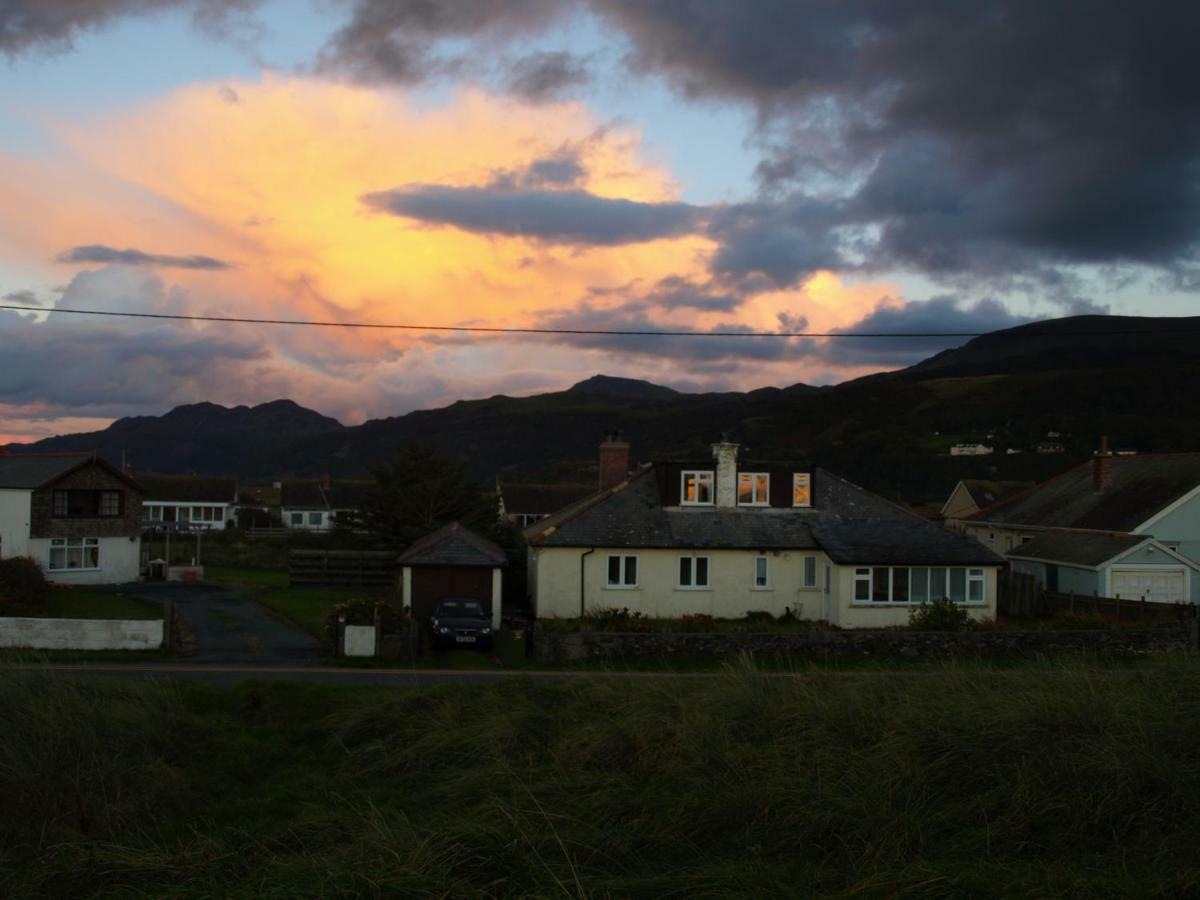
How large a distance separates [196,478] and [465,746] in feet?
340

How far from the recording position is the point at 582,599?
3438cm

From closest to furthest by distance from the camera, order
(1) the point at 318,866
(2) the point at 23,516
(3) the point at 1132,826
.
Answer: (1) the point at 318,866
(3) the point at 1132,826
(2) the point at 23,516

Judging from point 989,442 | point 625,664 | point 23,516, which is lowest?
point 625,664

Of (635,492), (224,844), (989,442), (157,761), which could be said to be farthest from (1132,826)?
(989,442)

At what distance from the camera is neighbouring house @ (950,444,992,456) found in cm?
14488

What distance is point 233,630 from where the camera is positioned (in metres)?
31.0

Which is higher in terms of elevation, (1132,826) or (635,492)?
(635,492)

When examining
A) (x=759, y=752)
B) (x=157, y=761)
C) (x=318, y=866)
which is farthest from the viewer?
(x=157, y=761)

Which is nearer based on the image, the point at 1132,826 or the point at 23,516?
the point at 1132,826

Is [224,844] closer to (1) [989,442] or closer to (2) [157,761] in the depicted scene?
(2) [157,761]

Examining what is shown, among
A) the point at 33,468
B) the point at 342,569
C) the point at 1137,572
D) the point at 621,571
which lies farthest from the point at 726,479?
the point at 33,468

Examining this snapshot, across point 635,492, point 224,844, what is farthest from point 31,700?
point 635,492

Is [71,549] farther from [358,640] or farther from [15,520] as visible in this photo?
[358,640]

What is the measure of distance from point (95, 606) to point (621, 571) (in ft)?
57.9
